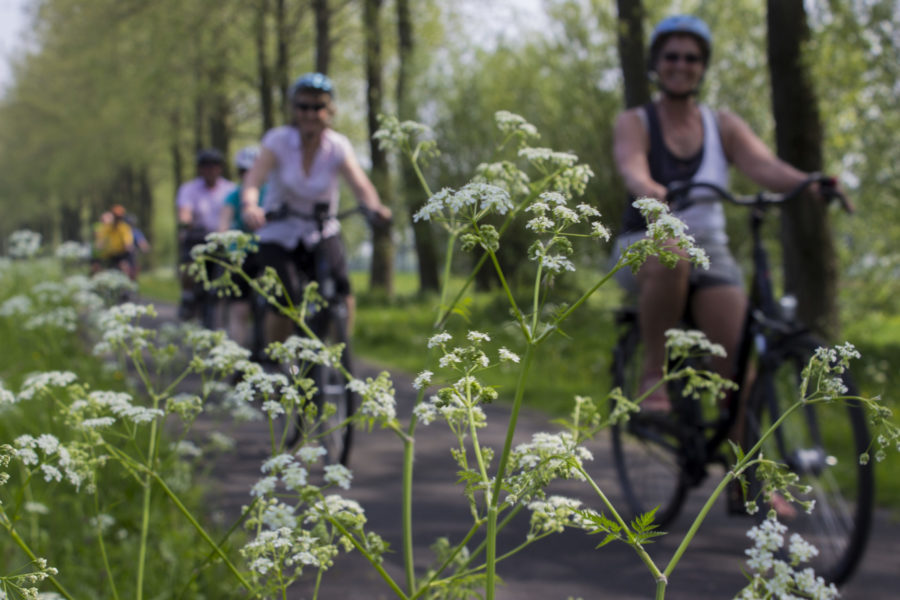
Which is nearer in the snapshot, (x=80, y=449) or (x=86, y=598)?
(x=80, y=449)

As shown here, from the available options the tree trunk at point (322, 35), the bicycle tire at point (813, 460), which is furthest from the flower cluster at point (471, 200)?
the tree trunk at point (322, 35)

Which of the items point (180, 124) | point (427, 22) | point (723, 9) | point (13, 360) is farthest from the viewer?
point (180, 124)

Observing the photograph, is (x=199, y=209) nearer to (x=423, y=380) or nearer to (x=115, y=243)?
(x=115, y=243)

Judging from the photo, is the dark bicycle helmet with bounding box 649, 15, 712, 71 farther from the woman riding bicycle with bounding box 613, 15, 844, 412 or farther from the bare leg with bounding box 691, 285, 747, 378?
the bare leg with bounding box 691, 285, 747, 378

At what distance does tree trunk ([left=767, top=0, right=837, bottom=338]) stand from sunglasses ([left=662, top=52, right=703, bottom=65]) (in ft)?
15.6

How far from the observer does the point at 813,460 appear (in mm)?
3215

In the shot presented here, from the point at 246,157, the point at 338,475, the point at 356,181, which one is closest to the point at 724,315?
the point at 338,475

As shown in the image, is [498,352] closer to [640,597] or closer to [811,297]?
[640,597]

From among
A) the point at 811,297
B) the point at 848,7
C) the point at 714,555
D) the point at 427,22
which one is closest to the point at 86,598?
the point at 714,555

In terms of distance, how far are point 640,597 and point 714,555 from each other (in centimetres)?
60

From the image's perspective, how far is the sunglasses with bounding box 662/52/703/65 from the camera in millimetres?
4105

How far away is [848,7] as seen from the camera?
9.00 metres

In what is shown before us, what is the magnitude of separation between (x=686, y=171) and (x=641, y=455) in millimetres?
1557

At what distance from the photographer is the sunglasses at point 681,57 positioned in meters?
4.11
